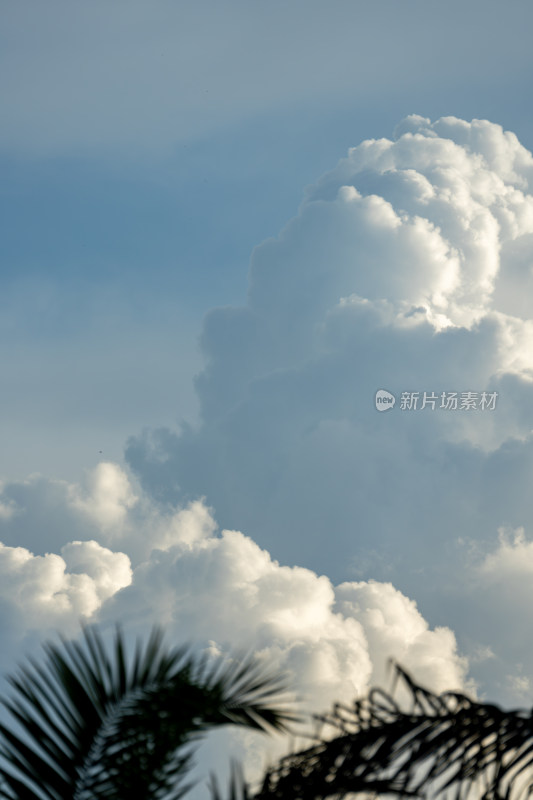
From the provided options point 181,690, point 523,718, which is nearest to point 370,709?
point 523,718

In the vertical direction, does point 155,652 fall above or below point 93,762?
above

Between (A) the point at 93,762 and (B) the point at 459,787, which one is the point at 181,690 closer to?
(A) the point at 93,762

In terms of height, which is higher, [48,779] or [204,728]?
[204,728]

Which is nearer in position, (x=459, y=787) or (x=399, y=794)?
(x=399, y=794)

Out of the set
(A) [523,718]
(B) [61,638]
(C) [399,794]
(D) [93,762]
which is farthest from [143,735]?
(A) [523,718]

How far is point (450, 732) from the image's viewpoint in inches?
120

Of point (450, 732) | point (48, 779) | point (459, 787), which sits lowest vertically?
point (48, 779)

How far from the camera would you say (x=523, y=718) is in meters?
2.99

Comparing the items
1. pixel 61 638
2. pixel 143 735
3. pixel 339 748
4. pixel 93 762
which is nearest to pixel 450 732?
pixel 339 748

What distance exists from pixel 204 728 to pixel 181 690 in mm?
230

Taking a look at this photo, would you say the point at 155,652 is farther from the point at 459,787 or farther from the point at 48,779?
the point at 459,787

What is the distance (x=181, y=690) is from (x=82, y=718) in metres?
0.42

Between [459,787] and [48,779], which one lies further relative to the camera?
[459,787]

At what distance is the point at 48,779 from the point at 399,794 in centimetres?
138
